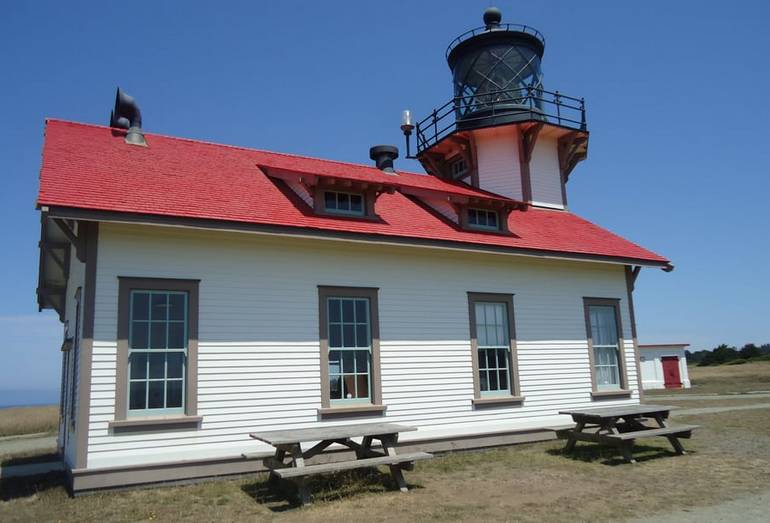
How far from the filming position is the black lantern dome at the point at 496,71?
60.3 ft

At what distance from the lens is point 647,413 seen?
36.5 ft

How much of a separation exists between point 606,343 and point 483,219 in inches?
162

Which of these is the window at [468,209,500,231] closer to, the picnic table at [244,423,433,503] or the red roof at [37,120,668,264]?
the red roof at [37,120,668,264]

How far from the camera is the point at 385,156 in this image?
16.4m

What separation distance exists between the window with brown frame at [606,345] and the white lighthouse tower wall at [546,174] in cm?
411

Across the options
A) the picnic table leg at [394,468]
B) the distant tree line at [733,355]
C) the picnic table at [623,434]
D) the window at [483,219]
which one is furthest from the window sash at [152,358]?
the distant tree line at [733,355]

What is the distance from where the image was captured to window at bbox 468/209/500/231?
540 inches

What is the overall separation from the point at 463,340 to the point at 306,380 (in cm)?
342

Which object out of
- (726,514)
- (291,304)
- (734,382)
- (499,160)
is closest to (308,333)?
(291,304)

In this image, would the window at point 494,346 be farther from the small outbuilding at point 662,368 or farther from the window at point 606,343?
the small outbuilding at point 662,368

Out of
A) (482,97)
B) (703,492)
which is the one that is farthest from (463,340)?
(482,97)

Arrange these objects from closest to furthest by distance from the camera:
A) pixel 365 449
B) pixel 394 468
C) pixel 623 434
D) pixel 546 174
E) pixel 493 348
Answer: pixel 394 468, pixel 365 449, pixel 623 434, pixel 493 348, pixel 546 174

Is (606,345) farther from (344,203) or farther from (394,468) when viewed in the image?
(394,468)

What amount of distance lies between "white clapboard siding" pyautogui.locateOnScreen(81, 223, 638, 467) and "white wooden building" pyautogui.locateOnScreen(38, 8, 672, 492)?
0.10ft
